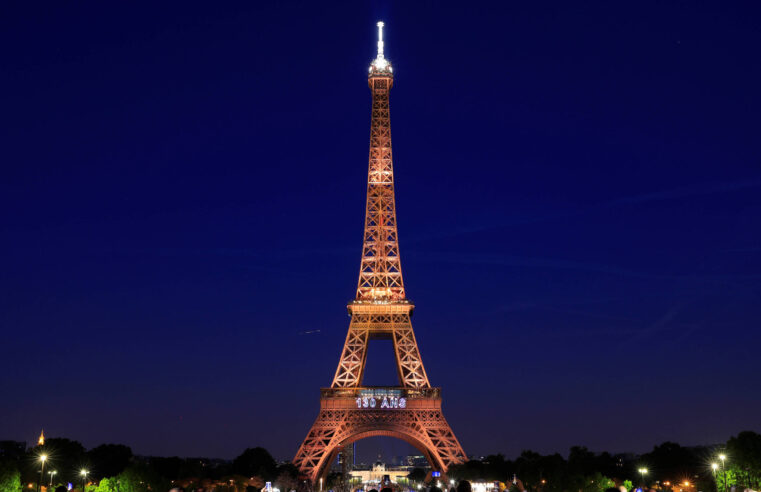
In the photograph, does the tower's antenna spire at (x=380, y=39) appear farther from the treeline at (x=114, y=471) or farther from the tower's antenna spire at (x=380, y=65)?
the treeline at (x=114, y=471)

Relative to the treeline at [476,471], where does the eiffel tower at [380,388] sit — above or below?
above

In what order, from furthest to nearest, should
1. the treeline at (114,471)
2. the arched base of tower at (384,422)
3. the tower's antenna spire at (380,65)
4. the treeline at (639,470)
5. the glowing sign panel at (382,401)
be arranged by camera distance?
the tower's antenna spire at (380,65), the glowing sign panel at (382,401), the arched base of tower at (384,422), the treeline at (114,471), the treeline at (639,470)

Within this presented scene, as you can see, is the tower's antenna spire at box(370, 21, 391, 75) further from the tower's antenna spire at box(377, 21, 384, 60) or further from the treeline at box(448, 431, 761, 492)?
the treeline at box(448, 431, 761, 492)

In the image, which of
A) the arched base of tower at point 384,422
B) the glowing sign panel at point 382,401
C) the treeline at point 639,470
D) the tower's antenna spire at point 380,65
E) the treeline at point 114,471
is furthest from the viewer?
the tower's antenna spire at point 380,65

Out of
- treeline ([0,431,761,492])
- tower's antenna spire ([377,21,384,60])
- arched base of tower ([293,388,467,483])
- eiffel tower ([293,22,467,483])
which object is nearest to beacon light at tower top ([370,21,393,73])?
tower's antenna spire ([377,21,384,60])

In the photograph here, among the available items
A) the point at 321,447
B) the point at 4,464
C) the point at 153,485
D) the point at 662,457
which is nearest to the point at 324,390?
the point at 321,447

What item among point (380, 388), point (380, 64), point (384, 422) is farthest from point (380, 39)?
point (384, 422)

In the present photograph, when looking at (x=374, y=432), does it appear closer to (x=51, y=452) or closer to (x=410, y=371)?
(x=410, y=371)

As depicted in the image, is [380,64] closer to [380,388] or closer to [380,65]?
[380,65]

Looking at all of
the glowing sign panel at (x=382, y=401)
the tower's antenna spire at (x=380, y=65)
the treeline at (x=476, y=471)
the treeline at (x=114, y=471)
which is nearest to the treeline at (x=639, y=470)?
the treeline at (x=476, y=471)
